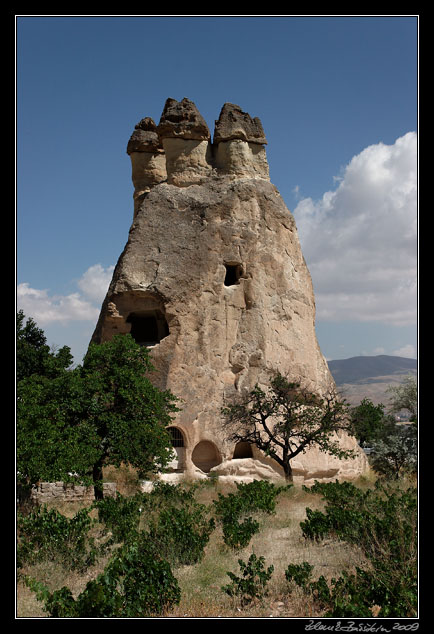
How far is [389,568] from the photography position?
607cm

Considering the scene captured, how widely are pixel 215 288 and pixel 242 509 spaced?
11403 millimetres

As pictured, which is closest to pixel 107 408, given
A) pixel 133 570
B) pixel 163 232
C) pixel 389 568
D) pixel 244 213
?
pixel 133 570

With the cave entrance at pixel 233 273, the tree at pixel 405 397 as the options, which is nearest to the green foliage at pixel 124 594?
the cave entrance at pixel 233 273

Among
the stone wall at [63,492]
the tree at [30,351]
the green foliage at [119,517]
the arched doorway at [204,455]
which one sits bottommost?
the arched doorway at [204,455]

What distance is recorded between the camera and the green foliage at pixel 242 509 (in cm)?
859

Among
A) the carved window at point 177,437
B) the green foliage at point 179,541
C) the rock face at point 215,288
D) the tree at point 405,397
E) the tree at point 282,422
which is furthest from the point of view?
the tree at point 405,397

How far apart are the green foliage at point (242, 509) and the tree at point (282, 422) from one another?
14.8ft

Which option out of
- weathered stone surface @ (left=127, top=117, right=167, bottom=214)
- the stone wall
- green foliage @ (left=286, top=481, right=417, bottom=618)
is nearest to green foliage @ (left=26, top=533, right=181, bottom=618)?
green foliage @ (left=286, top=481, right=417, bottom=618)

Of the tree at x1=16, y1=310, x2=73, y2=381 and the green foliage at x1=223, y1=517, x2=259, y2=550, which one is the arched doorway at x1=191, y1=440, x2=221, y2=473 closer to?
the tree at x1=16, y1=310, x2=73, y2=381

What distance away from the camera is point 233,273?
2231 centimetres

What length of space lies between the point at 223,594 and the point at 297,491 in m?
8.83

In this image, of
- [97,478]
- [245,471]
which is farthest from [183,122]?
[97,478]

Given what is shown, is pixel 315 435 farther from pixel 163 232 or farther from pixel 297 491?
pixel 163 232

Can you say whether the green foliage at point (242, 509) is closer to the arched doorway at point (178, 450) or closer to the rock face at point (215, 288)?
the arched doorway at point (178, 450)
